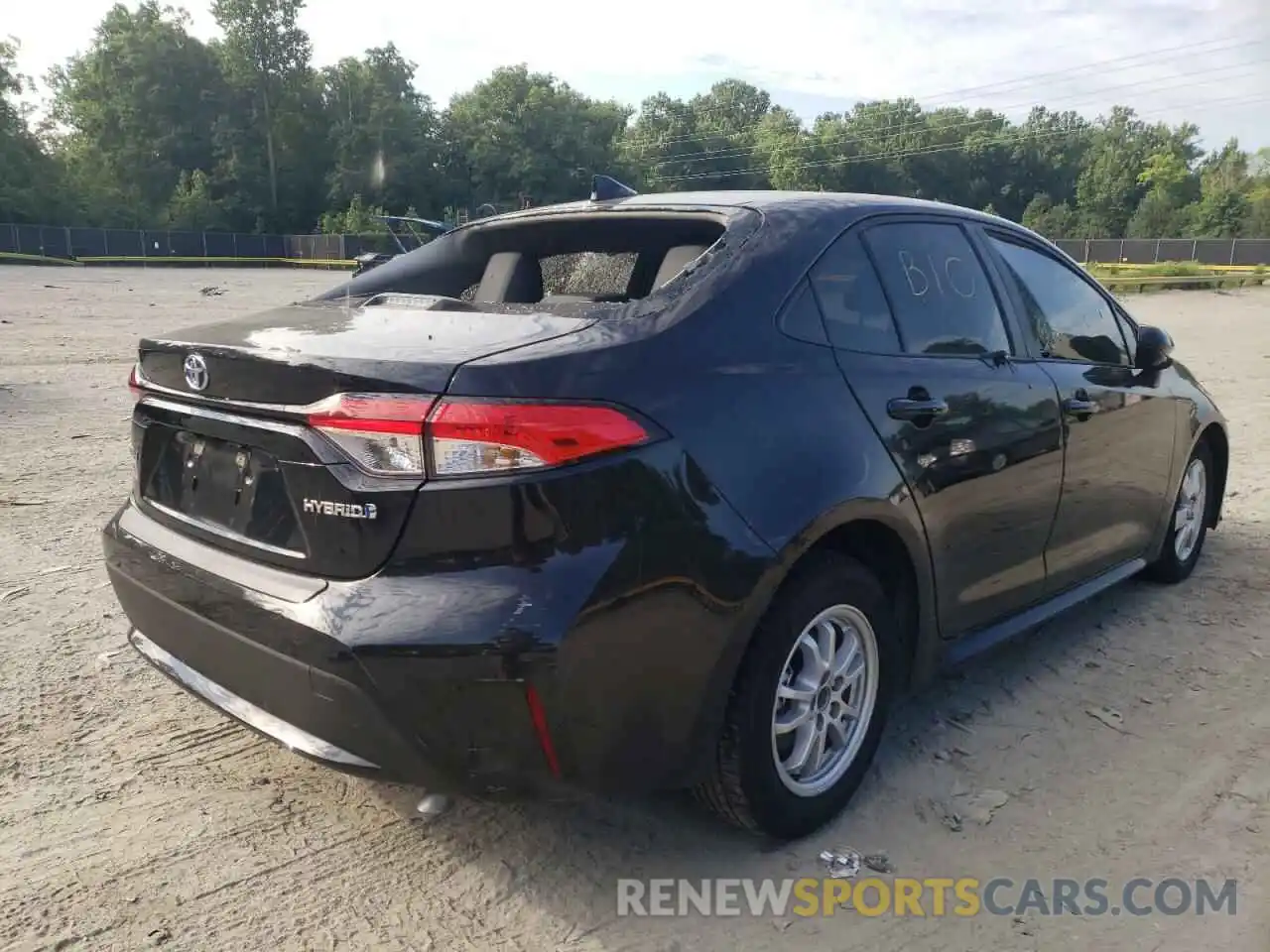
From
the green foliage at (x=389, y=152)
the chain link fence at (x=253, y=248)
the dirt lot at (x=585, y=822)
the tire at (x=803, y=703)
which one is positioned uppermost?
the green foliage at (x=389, y=152)

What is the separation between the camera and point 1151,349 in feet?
13.4

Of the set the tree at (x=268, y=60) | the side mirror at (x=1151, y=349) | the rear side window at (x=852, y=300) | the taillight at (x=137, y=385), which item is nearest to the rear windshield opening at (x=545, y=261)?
the rear side window at (x=852, y=300)

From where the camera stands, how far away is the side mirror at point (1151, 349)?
410 centimetres

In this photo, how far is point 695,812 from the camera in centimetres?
281

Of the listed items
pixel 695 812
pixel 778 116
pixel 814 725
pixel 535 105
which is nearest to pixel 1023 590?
pixel 814 725

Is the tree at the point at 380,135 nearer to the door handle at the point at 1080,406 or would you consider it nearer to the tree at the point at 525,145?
the tree at the point at 525,145

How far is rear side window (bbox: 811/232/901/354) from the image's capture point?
9.05 ft

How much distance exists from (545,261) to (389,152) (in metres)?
78.4

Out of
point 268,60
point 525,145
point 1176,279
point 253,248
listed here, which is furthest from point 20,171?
point 1176,279

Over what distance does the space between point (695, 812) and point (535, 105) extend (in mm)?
82387

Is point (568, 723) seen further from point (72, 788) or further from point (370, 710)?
point (72, 788)

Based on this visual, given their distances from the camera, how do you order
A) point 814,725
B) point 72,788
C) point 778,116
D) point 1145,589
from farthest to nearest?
1. point 778,116
2. point 1145,589
3. point 72,788
4. point 814,725

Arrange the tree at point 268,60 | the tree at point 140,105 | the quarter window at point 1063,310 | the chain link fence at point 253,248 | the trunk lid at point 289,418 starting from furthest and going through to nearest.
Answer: the tree at point 268,60
the tree at point 140,105
the chain link fence at point 253,248
the quarter window at point 1063,310
the trunk lid at point 289,418

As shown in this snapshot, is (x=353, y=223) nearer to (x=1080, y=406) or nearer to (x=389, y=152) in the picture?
(x=389, y=152)
